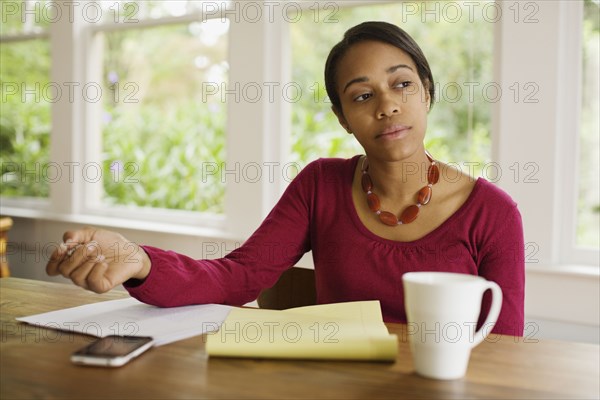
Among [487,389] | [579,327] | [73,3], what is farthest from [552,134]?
[73,3]

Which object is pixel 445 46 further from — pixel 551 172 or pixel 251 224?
pixel 251 224

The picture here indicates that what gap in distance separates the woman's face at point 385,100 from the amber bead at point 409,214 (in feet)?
0.40

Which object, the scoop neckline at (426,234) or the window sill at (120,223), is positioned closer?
the scoop neckline at (426,234)

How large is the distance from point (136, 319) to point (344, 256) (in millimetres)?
531

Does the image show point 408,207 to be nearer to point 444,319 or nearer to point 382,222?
point 382,222

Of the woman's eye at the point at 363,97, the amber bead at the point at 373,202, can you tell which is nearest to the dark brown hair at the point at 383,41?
the woman's eye at the point at 363,97

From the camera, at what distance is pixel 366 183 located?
5.30ft

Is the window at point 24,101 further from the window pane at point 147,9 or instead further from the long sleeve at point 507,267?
the long sleeve at point 507,267

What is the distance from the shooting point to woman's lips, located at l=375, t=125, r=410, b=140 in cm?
143

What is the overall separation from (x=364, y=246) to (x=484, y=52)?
1451 mm

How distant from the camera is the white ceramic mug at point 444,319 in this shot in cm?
83

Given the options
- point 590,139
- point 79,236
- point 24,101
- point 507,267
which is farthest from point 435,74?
point 24,101

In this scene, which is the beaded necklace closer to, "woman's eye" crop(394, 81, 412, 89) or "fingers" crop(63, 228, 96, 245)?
"woman's eye" crop(394, 81, 412, 89)

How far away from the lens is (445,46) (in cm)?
301
